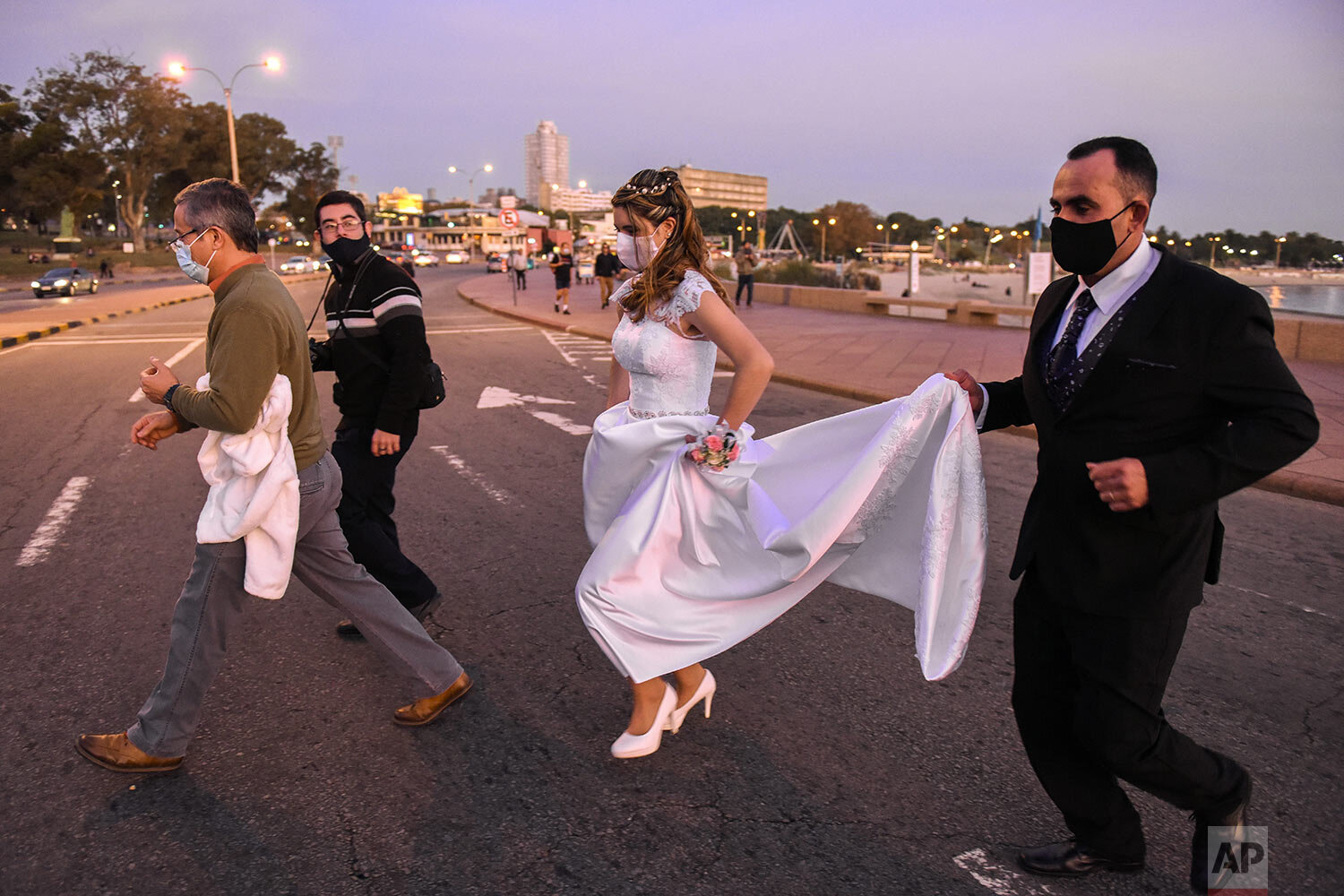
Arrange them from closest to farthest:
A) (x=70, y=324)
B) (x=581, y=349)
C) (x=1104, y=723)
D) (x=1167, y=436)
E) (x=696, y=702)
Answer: (x=1167, y=436)
(x=1104, y=723)
(x=696, y=702)
(x=581, y=349)
(x=70, y=324)

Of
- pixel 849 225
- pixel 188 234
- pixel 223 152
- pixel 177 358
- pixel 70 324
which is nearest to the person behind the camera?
pixel 188 234

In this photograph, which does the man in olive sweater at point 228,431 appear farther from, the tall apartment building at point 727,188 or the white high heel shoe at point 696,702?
the tall apartment building at point 727,188

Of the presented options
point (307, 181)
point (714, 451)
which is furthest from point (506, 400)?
point (307, 181)

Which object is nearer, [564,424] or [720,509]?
[720,509]

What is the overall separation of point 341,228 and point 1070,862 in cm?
368

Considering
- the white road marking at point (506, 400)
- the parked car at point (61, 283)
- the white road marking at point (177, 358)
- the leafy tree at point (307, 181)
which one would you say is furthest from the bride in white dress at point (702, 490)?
the leafy tree at point (307, 181)

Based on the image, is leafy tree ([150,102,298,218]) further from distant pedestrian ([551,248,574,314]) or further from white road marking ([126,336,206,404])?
white road marking ([126,336,206,404])

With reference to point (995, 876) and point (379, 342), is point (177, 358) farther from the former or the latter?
point (995, 876)

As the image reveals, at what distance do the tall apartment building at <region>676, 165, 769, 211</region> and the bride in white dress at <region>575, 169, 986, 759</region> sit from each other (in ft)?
402

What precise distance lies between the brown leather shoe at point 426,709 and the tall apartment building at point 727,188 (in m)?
123

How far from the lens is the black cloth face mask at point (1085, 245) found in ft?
7.39

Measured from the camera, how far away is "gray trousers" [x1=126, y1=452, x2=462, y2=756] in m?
3.08

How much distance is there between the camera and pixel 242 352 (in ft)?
9.53

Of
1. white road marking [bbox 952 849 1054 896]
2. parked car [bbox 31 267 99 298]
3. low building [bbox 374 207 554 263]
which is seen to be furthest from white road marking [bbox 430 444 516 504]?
low building [bbox 374 207 554 263]
